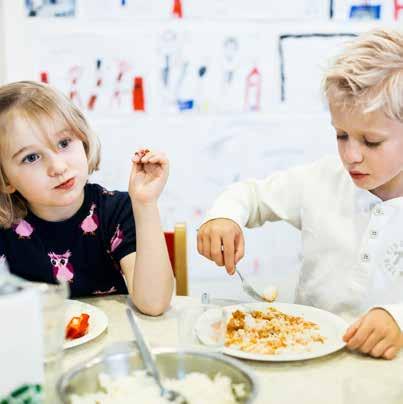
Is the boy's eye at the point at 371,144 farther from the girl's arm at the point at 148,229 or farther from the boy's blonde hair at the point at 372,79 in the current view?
the girl's arm at the point at 148,229

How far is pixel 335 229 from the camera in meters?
1.38

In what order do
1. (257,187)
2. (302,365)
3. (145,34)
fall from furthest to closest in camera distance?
(145,34), (257,187), (302,365)

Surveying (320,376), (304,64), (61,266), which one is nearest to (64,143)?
(61,266)

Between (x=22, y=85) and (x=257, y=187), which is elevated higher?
(x=22, y=85)

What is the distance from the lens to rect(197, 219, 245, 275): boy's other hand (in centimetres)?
121

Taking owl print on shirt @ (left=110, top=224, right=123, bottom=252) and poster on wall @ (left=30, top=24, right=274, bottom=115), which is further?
poster on wall @ (left=30, top=24, right=274, bottom=115)

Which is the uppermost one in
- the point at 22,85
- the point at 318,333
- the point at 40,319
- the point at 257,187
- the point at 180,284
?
the point at 22,85

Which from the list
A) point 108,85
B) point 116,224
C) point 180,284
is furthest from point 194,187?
point 116,224

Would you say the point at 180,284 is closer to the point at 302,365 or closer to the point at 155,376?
the point at 302,365

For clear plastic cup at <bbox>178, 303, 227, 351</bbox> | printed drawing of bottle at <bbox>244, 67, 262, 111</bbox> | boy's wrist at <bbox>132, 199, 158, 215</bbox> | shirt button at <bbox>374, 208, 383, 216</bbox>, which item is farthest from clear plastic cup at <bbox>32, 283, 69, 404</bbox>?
printed drawing of bottle at <bbox>244, 67, 262, 111</bbox>

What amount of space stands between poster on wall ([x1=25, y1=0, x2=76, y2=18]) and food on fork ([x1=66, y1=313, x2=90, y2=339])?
1.60 meters

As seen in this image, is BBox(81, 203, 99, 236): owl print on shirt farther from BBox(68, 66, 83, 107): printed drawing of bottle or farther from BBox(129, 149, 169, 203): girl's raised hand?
BBox(68, 66, 83, 107): printed drawing of bottle

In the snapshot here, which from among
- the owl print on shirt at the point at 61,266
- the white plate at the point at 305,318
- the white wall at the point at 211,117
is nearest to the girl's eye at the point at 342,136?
the white plate at the point at 305,318

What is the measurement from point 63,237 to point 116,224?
0.13m
